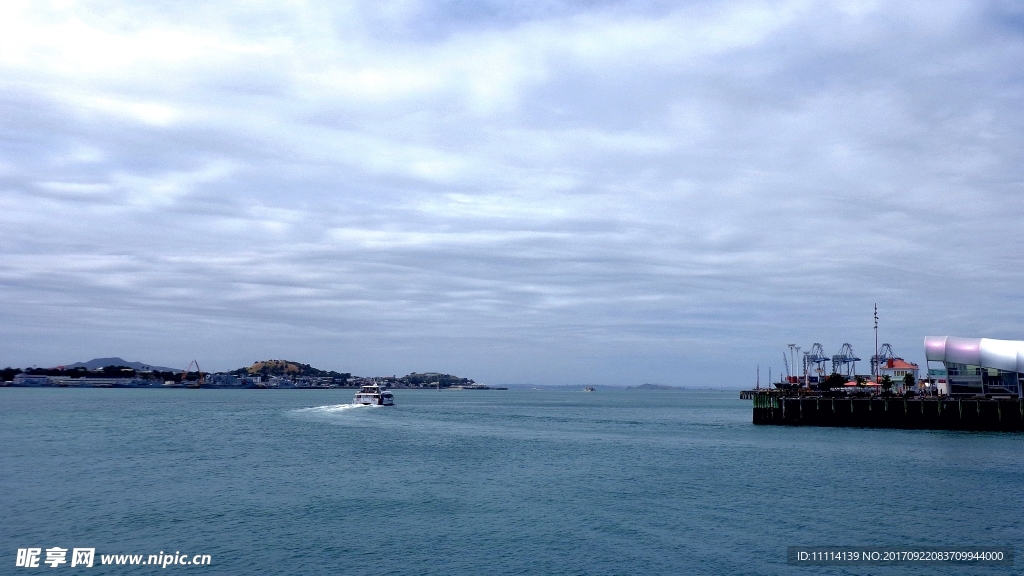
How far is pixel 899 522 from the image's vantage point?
107 ft

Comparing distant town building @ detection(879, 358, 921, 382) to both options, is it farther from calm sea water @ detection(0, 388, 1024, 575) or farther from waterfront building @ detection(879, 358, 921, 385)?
calm sea water @ detection(0, 388, 1024, 575)

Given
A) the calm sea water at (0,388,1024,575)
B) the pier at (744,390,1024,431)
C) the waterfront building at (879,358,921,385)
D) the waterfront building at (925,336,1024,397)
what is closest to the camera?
the calm sea water at (0,388,1024,575)

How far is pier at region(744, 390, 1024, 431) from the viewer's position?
255 ft

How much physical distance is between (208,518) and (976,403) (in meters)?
76.8

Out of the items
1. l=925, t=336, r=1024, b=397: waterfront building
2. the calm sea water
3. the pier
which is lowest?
the calm sea water

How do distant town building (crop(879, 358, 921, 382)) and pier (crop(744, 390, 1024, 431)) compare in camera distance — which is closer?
pier (crop(744, 390, 1024, 431))

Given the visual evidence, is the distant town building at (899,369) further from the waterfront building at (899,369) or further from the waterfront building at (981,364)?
the waterfront building at (981,364)

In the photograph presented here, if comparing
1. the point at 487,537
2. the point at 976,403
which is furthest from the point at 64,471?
the point at 976,403

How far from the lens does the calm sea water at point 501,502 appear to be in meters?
27.2

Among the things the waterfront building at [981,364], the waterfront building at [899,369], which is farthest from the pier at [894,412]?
the waterfront building at [899,369]

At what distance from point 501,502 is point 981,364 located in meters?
76.7

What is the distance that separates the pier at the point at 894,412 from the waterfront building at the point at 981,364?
31.9ft

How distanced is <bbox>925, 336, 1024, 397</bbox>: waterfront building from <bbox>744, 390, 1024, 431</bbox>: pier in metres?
9.73

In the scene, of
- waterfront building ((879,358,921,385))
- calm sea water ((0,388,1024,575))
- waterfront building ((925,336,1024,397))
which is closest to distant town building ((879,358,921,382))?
waterfront building ((879,358,921,385))
